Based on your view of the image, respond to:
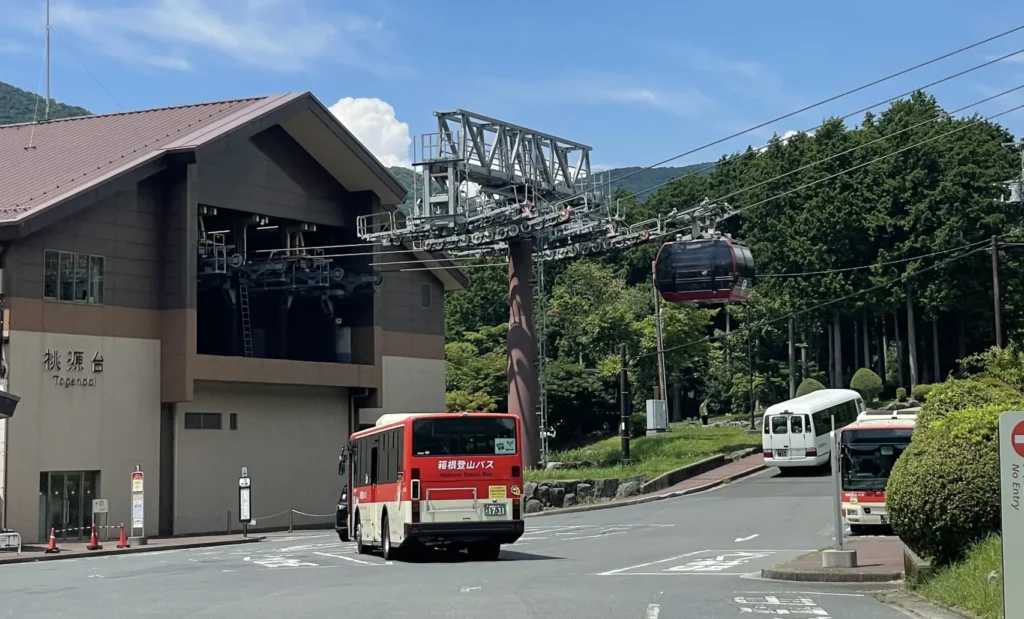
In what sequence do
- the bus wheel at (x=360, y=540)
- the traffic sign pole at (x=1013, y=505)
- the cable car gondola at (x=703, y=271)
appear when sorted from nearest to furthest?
the traffic sign pole at (x=1013, y=505)
the bus wheel at (x=360, y=540)
the cable car gondola at (x=703, y=271)

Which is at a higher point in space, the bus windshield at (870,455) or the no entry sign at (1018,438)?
the no entry sign at (1018,438)

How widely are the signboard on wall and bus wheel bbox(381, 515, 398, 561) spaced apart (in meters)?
16.5

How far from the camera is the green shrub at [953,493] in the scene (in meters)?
16.4

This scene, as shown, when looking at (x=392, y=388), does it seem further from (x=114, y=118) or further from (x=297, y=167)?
(x=114, y=118)

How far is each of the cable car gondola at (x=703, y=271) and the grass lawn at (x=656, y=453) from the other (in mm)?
7638

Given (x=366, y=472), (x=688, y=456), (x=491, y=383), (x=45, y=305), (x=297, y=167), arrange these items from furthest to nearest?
(x=491, y=383)
(x=688, y=456)
(x=297, y=167)
(x=45, y=305)
(x=366, y=472)

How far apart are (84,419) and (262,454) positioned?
7961 mm

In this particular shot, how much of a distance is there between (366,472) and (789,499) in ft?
59.9

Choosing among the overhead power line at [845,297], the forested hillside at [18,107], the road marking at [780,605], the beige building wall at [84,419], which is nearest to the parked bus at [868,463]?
the road marking at [780,605]

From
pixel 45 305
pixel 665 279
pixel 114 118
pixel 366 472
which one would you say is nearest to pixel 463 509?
pixel 366 472

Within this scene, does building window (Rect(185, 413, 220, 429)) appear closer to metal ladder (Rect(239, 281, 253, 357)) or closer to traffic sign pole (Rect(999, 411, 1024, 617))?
metal ladder (Rect(239, 281, 253, 357))

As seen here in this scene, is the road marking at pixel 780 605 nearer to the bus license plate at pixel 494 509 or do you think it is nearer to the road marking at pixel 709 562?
the road marking at pixel 709 562

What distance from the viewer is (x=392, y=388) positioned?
171 ft

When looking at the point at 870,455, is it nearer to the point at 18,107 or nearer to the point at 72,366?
the point at 72,366
